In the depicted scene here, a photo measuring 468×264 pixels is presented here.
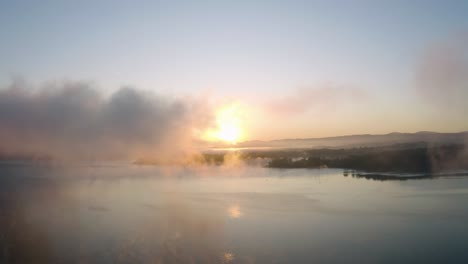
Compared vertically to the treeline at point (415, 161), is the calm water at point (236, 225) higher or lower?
lower

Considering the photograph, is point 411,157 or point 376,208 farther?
point 411,157

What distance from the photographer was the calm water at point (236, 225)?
350 inches

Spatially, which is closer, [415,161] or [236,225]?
[236,225]

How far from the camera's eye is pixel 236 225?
12047mm

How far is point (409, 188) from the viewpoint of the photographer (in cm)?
2038

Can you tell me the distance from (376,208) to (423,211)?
5.31ft

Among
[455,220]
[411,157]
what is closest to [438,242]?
[455,220]

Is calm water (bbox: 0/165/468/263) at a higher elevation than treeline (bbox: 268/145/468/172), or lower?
lower

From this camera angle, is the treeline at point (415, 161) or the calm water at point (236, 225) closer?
the calm water at point (236, 225)

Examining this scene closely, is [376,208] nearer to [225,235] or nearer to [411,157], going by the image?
[225,235]

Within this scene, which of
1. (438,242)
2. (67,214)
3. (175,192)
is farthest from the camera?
(175,192)

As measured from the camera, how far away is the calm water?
890cm

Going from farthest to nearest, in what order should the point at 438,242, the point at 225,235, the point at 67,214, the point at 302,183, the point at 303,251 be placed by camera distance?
1. the point at 302,183
2. the point at 67,214
3. the point at 225,235
4. the point at 438,242
5. the point at 303,251

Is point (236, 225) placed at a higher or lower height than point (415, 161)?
lower
